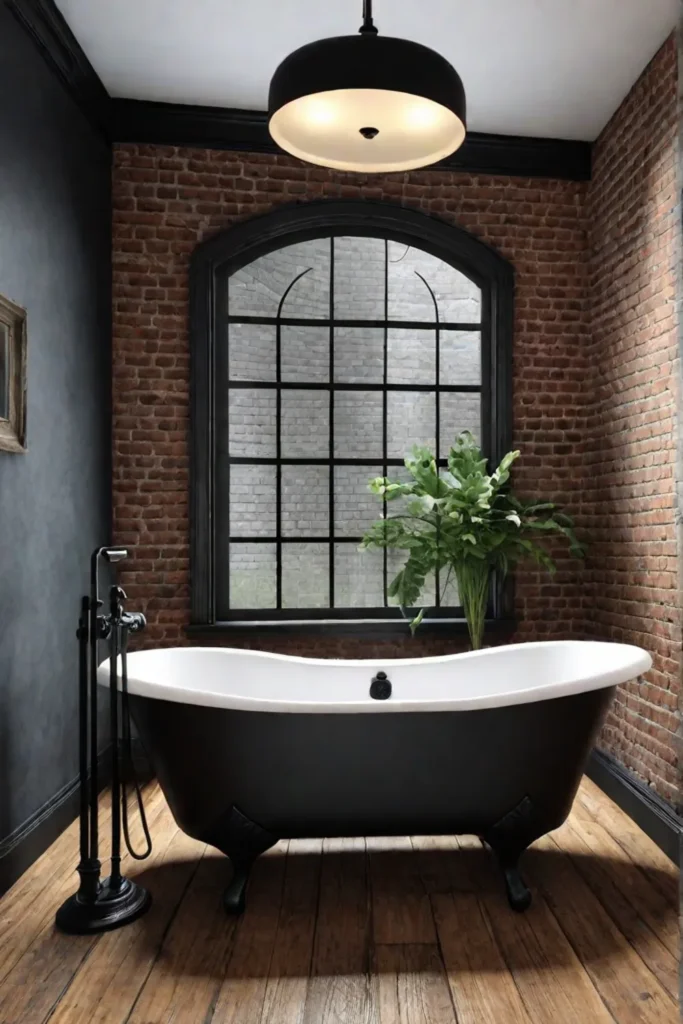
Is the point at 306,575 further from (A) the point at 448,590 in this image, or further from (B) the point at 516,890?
(B) the point at 516,890

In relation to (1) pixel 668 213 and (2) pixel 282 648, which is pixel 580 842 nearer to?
(2) pixel 282 648

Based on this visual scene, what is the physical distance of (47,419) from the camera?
3.04 m

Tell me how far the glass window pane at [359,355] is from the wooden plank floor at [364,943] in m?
2.33

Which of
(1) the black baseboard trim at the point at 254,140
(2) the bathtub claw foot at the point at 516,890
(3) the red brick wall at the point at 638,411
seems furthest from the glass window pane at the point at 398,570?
(1) the black baseboard trim at the point at 254,140

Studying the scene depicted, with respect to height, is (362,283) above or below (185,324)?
above

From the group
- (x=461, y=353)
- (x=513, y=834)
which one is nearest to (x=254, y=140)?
(x=461, y=353)

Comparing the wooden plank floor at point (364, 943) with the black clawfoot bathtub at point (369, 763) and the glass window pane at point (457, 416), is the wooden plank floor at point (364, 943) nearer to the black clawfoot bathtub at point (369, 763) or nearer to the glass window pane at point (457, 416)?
the black clawfoot bathtub at point (369, 763)

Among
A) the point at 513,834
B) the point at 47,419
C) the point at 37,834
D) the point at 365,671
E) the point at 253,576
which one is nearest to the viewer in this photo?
the point at 513,834

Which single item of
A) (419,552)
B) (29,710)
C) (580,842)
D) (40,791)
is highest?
(419,552)

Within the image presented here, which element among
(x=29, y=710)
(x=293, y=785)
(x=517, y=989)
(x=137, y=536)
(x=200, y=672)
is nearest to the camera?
(x=517, y=989)

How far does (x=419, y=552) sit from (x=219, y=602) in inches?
42.5

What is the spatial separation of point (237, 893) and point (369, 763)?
22.9 inches

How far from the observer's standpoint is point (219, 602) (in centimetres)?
399

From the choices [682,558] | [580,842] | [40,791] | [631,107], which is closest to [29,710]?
[40,791]
